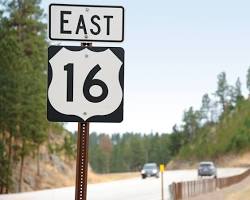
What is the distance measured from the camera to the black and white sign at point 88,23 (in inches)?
183

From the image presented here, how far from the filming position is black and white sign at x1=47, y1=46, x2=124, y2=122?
14.9ft

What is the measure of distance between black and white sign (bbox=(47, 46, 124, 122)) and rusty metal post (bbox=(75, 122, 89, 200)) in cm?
12

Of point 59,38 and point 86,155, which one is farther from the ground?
point 59,38

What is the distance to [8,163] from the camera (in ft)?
216

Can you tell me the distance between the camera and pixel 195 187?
4009 centimetres

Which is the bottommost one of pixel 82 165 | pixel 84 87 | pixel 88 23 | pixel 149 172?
pixel 149 172

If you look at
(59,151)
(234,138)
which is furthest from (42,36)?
(234,138)

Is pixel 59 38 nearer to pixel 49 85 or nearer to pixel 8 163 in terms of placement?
pixel 49 85

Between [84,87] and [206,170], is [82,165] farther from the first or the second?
[206,170]

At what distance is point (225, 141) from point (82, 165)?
149m

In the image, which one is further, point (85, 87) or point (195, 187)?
point (195, 187)

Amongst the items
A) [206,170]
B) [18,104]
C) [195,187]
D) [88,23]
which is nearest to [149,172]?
[206,170]

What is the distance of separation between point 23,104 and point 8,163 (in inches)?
240

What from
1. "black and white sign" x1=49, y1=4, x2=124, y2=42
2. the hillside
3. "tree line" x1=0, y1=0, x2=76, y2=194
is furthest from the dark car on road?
"black and white sign" x1=49, y1=4, x2=124, y2=42
